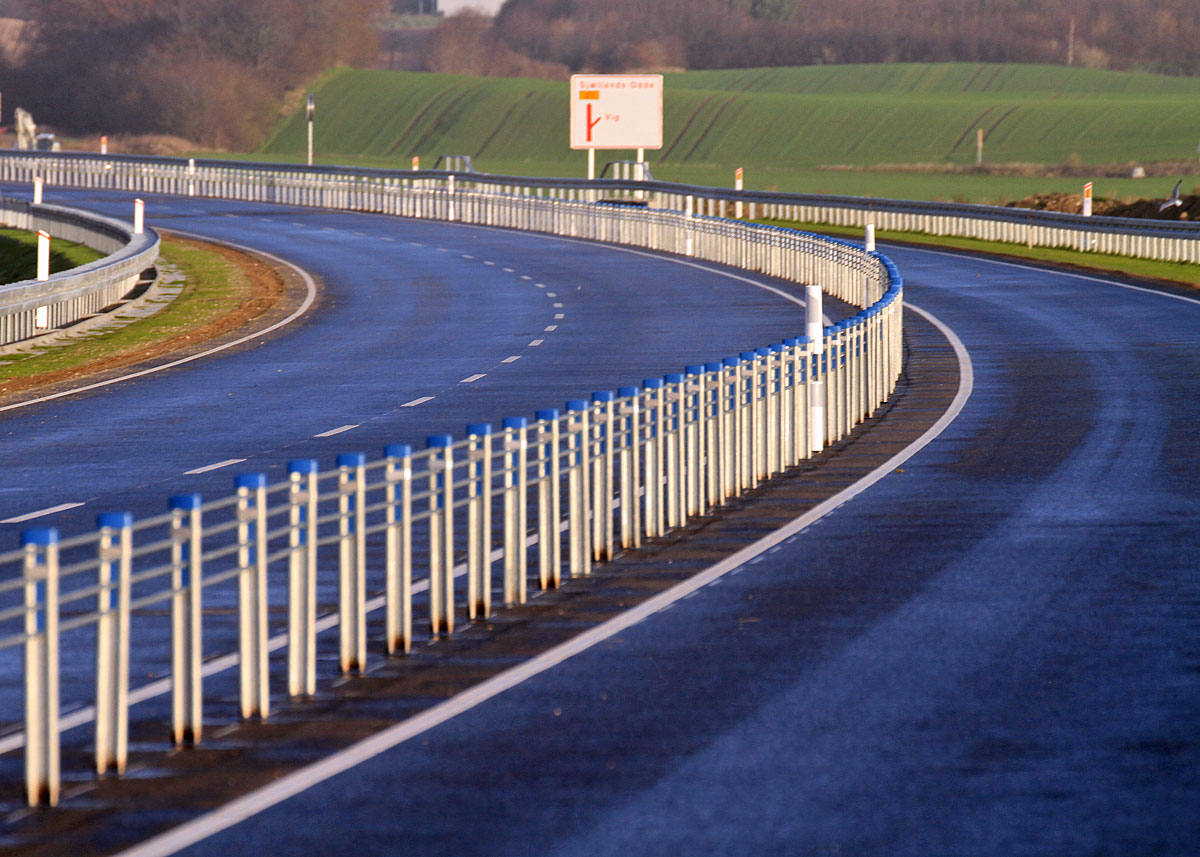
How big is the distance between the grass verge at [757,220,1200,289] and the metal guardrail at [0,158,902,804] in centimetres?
2070

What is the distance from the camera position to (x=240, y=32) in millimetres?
177000

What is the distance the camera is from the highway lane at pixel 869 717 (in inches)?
282

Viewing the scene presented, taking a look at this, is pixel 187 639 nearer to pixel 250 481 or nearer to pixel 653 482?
pixel 250 481

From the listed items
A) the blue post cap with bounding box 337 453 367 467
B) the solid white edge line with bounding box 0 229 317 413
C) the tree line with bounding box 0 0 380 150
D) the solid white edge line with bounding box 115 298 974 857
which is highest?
the tree line with bounding box 0 0 380 150

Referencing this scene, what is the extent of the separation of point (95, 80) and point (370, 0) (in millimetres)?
37370

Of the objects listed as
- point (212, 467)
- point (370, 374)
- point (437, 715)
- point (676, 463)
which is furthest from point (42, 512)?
point (370, 374)

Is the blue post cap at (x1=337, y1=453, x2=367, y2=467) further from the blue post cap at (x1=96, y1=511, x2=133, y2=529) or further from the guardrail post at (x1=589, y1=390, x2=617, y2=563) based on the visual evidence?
the guardrail post at (x1=589, y1=390, x2=617, y2=563)

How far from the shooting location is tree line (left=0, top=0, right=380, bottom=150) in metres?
161

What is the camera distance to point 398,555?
1032cm

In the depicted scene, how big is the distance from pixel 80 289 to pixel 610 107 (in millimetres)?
46183

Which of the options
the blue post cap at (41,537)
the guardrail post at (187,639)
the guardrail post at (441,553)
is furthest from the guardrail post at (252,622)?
the guardrail post at (441,553)

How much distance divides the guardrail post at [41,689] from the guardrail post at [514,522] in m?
4.35

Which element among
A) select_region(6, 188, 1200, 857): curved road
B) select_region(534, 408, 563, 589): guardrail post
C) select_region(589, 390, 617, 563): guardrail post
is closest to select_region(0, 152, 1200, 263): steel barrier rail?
select_region(6, 188, 1200, 857): curved road

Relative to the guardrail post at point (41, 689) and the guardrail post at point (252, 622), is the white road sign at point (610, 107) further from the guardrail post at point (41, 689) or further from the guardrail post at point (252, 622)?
the guardrail post at point (41, 689)
